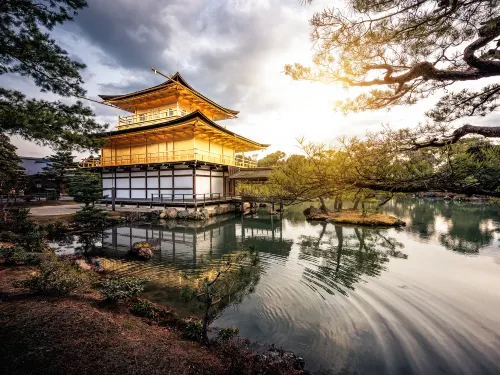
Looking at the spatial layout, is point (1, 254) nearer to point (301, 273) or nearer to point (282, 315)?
point (282, 315)

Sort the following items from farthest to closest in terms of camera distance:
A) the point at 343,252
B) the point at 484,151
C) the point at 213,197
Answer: the point at 213,197
the point at 343,252
the point at 484,151

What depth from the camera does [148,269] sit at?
7.87 meters

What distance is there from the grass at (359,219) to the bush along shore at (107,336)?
12.9 m

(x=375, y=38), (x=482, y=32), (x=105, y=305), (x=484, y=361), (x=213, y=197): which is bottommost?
(x=484, y=361)

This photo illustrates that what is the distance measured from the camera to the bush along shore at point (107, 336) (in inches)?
118

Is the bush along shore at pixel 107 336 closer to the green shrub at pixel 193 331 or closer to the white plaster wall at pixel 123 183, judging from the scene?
the green shrub at pixel 193 331

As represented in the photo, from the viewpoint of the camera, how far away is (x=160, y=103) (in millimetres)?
22781

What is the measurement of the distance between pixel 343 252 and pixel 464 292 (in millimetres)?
4190

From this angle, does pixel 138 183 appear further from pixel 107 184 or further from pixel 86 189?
pixel 86 189

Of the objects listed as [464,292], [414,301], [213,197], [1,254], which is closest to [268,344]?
[414,301]

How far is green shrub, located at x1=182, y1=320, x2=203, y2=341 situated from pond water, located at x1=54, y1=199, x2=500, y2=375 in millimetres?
861

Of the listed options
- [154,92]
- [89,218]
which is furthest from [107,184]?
[89,218]

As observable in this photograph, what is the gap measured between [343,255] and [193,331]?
745 centimetres

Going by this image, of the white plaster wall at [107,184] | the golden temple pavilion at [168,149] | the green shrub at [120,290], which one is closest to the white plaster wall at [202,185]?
the golden temple pavilion at [168,149]
